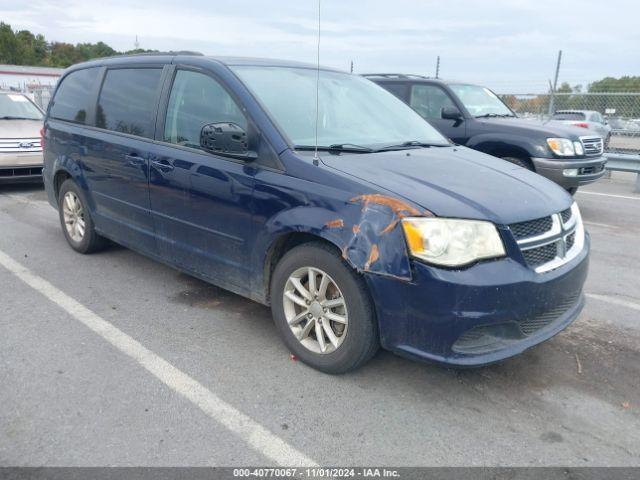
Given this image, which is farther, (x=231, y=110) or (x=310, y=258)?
(x=231, y=110)

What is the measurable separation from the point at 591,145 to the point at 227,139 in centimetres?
641

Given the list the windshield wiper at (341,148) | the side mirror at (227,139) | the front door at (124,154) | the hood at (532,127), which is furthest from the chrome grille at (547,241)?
the hood at (532,127)

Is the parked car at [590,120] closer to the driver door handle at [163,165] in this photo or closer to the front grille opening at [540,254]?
the front grille opening at [540,254]

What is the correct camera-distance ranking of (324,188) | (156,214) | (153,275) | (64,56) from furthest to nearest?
(64,56) < (153,275) < (156,214) < (324,188)

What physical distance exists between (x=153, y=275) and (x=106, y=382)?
1.85m

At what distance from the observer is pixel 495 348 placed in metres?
2.80

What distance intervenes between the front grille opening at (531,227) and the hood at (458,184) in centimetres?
3

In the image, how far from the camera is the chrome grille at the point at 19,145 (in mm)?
8250

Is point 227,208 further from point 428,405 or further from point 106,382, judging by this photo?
point 428,405

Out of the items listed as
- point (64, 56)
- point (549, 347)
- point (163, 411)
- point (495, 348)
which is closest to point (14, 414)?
point (163, 411)

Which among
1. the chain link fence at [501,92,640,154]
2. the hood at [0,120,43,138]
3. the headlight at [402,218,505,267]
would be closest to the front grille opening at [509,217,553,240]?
the headlight at [402,218,505,267]

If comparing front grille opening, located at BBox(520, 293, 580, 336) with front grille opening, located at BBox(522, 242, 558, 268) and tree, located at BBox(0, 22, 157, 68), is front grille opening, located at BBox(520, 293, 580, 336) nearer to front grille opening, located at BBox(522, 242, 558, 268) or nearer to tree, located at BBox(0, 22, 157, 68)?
front grille opening, located at BBox(522, 242, 558, 268)

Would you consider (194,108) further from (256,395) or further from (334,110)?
(256,395)

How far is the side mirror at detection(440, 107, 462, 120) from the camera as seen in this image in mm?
7941
